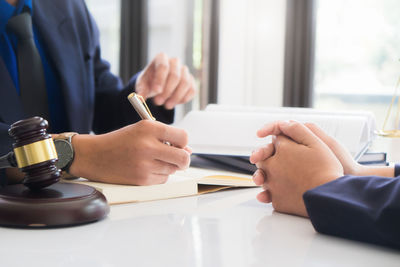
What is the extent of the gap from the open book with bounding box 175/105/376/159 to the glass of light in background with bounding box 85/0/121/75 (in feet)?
6.00

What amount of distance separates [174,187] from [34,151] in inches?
9.9

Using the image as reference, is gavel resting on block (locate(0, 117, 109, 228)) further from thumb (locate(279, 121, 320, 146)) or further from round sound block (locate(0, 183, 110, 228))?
thumb (locate(279, 121, 320, 146))

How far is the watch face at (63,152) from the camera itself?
2.56 ft

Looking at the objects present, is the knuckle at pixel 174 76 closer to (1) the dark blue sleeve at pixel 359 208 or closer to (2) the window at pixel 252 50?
(1) the dark blue sleeve at pixel 359 208

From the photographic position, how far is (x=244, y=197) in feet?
2.46

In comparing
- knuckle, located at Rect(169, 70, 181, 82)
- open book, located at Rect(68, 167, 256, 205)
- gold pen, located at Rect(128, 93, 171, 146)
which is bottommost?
open book, located at Rect(68, 167, 256, 205)

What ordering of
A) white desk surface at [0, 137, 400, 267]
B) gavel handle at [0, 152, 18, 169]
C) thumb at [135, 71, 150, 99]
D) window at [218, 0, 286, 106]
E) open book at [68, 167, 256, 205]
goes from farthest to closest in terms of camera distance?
window at [218, 0, 286, 106]
thumb at [135, 71, 150, 99]
open book at [68, 167, 256, 205]
gavel handle at [0, 152, 18, 169]
white desk surface at [0, 137, 400, 267]

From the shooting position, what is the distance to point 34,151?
56 centimetres

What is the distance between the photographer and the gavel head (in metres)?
0.55

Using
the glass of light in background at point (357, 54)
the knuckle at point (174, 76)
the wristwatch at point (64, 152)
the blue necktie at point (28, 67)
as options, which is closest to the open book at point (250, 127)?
the knuckle at point (174, 76)

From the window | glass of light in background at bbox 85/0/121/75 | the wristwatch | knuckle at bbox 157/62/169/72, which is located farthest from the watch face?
glass of light in background at bbox 85/0/121/75

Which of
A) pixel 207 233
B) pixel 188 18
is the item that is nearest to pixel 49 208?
pixel 207 233

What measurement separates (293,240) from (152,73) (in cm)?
76

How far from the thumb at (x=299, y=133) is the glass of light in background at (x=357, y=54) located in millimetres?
1754
